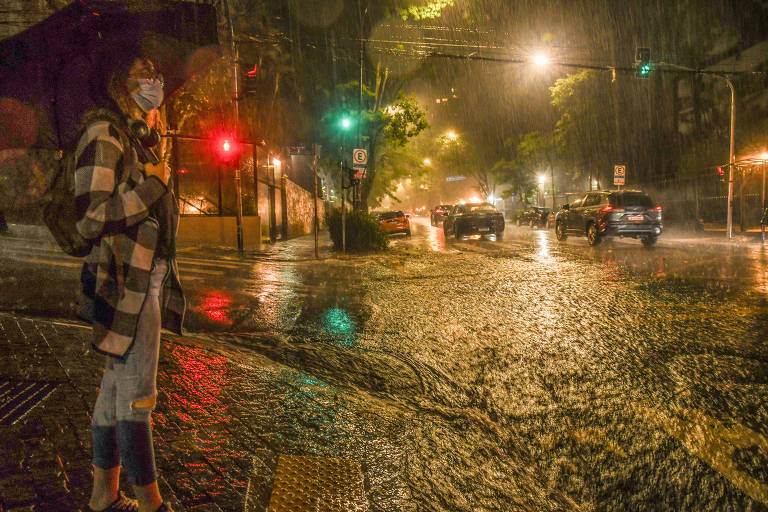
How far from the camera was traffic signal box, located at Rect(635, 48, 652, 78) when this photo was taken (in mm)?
17031

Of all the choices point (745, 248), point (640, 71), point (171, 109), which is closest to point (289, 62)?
point (171, 109)

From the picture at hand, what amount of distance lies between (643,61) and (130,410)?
19.7 meters

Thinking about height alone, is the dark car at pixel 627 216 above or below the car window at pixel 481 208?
below

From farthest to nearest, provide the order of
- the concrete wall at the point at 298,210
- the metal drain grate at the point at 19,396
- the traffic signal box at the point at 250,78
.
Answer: the concrete wall at the point at 298,210 < the traffic signal box at the point at 250,78 < the metal drain grate at the point at 19,396

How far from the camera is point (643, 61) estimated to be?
1714 centimetres

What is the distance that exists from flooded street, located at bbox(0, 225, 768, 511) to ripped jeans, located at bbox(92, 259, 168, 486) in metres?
1.09

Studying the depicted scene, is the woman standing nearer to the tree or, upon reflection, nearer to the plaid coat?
the plaid coat

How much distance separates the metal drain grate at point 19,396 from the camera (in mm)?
2848

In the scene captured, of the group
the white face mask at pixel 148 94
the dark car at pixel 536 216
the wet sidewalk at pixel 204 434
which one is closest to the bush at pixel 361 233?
the wet sidewalk at pixel 204 434

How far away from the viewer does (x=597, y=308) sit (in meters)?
6.88

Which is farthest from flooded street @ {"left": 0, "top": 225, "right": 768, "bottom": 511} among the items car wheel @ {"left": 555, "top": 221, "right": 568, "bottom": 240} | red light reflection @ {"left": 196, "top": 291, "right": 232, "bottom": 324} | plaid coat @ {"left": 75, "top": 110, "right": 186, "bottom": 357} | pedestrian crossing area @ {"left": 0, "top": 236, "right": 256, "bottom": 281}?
car wheel @ {"left": 555, "top": 221, "right": 568, "bottom": 240}

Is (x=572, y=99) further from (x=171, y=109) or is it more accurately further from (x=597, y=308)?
(x=597, y=308)

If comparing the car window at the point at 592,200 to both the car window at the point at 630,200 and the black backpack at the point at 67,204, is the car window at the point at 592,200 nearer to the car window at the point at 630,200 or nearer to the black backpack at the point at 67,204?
the car window at the point at 630,200

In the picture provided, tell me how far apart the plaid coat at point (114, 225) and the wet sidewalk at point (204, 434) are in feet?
2.90
